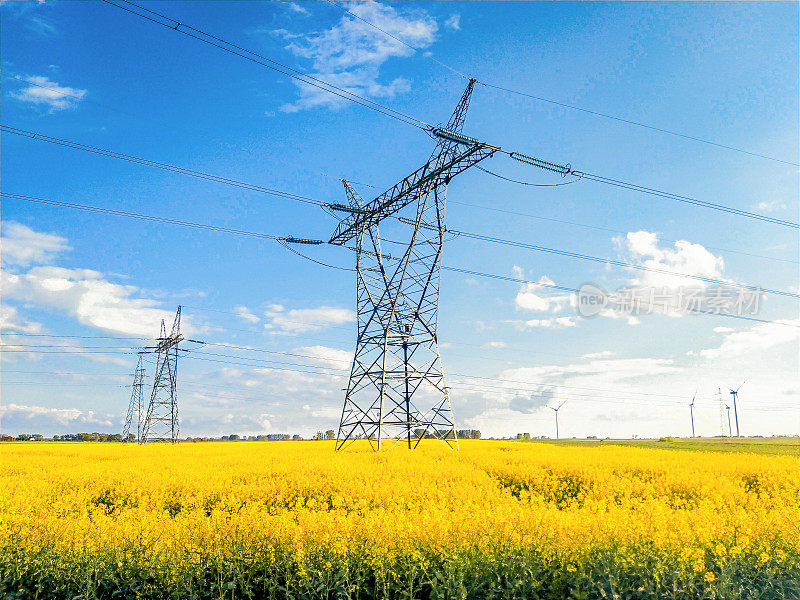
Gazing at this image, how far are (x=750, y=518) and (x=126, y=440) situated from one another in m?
94.7

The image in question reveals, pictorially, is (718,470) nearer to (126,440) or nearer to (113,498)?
(113,498)

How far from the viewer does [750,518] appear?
11.6 m

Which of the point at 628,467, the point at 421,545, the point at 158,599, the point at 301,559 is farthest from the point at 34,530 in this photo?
the point at 628,467

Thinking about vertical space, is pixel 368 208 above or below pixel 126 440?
above

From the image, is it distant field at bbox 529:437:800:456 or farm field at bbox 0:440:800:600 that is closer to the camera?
farm field at bbox 0:440:800:600

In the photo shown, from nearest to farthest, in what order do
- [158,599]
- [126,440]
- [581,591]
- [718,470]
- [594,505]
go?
1. [581,591]
2. [158,599]
3. [594,505]
4. [718,470]
5. [126,440]

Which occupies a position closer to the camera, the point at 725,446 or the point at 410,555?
the point at 410,555

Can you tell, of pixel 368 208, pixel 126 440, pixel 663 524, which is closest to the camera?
pixel 663 524

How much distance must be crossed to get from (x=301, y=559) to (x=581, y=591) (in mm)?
4506

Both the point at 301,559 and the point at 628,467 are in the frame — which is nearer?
the point at 301,559

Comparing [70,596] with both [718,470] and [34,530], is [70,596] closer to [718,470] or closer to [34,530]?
[34,530]

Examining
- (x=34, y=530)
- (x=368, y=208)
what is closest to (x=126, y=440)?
(x=368, y=208)

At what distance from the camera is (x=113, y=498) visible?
18.7 meters

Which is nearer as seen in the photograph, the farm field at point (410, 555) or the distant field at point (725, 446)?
the farm field at point (410, 555)
